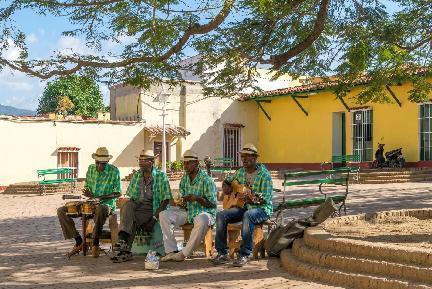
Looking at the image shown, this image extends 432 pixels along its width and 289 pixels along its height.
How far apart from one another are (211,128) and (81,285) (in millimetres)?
23193

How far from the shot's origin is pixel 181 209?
7.62 meters

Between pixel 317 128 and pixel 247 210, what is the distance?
19.7m

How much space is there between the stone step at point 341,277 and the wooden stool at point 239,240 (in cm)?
55

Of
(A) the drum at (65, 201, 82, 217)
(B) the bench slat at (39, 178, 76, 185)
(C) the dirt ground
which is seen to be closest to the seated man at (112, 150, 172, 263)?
(A) the drum at (65, 201, 82, 217)

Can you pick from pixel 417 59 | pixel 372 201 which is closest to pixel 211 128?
pixel 372 201

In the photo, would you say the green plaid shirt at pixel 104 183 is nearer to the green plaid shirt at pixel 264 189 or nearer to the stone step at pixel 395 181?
the green plaid shirt at pixel 264 189

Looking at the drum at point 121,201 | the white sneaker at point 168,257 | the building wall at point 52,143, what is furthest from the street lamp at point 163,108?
the white sneaker at point 168,257

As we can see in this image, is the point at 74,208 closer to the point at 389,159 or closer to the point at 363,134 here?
the point at 389,159

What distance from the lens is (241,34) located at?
822 centimetres

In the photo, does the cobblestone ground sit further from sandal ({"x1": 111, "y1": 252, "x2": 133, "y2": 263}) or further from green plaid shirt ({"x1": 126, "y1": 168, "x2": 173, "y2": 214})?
green plaid shirt ({"x1": 126, "y1": 168, "x2": 173, "y2": 214})

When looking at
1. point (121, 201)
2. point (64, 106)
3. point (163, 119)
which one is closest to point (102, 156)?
point (121, 201)

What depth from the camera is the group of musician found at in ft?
23.5

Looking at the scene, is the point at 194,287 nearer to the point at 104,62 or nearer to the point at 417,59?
the point at 104,62

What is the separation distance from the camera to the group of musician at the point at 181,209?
23.5 ft
